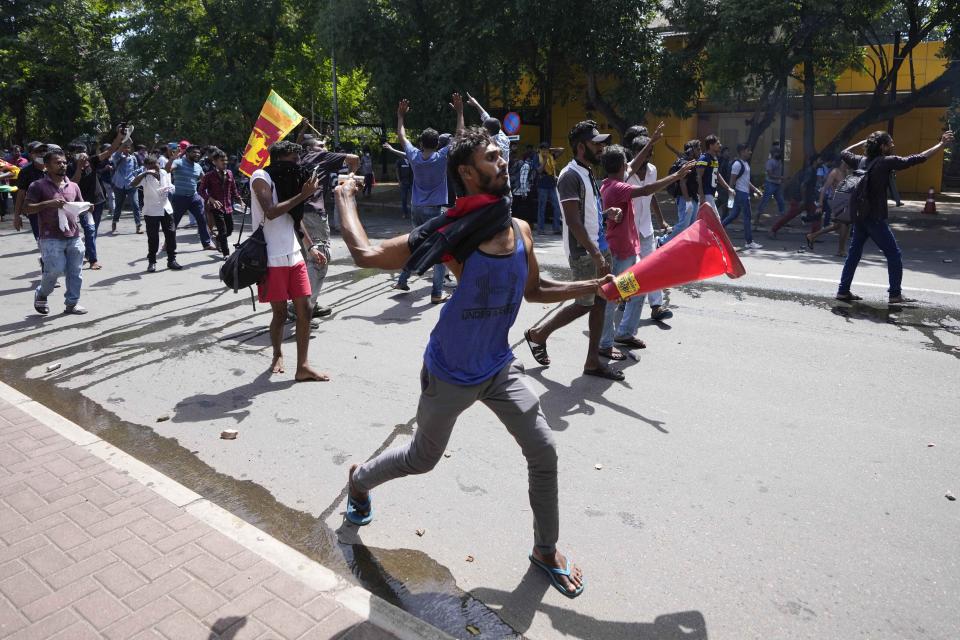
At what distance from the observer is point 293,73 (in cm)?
2448

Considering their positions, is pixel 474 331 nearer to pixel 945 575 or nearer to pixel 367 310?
pixel 945 575

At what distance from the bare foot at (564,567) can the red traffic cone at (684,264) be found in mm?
1151

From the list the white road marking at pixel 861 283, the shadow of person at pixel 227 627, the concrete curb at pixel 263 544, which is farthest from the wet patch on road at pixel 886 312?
the shadow of person at pixel 227 627

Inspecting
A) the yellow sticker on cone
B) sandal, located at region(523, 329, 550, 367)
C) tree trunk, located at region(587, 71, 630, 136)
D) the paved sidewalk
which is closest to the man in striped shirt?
sandal, located at region(523, 329, 550, 367)

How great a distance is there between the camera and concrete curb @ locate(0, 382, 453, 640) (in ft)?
9.37

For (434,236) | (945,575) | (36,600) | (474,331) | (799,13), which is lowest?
(945,575)

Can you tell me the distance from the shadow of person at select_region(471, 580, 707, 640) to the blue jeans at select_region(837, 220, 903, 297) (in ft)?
20.9

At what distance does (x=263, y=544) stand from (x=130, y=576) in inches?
22.0

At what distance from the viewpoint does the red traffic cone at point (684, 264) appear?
3186 millimetres

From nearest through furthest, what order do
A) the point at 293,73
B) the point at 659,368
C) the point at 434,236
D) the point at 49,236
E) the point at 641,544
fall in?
the point at 434,236 → the point at 641,544 → the point at 659,368 → the point at 49,236 → the point at 293,73

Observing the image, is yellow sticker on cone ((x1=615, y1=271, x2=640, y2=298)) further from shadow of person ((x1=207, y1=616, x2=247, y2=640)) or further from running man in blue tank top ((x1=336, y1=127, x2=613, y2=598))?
shadow of person ((x1=207, y1=616, x2=247, y2=640))

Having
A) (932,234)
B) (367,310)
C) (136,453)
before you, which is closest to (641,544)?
(136,453)

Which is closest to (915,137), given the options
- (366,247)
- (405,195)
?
(405,195)

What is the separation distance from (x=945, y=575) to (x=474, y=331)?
2344 mm
